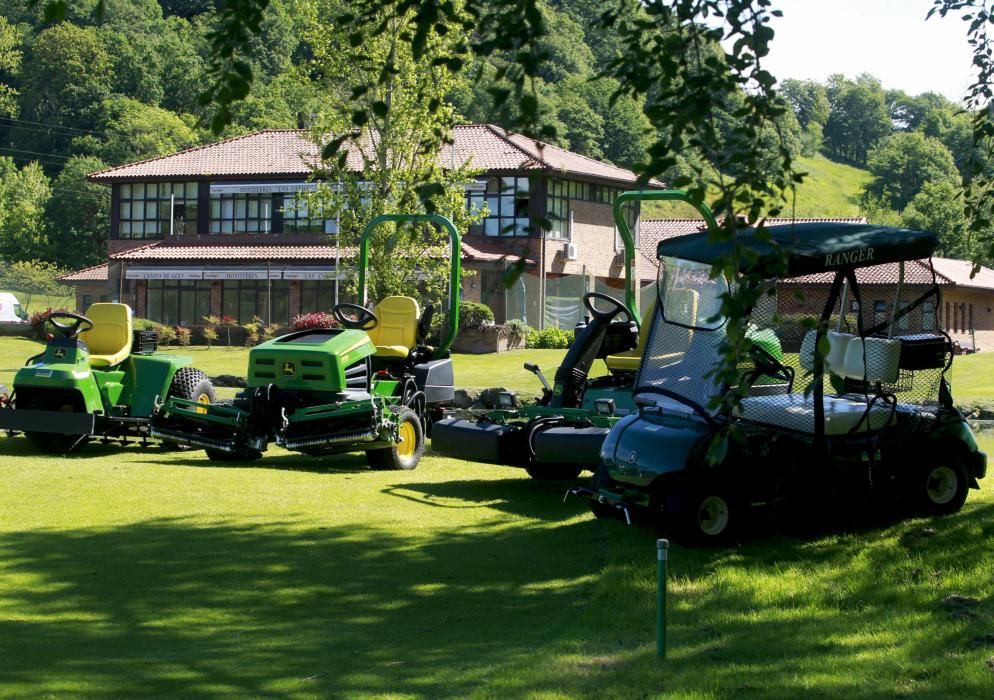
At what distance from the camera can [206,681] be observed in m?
6.76

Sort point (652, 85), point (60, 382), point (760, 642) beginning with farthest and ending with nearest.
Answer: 1. point (60, 382)
2. point (760, 642)
3. point (652, 85)

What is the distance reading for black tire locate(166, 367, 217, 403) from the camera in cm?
1634

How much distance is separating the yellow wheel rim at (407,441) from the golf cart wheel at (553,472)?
5.37ft

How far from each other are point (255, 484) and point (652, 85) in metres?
8.00

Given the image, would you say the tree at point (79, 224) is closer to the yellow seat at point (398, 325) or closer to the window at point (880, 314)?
the yellow seat at point (398, 325)

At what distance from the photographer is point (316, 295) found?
57188 mm

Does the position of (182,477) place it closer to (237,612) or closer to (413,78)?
(237,612)

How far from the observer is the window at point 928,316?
10.7 meters

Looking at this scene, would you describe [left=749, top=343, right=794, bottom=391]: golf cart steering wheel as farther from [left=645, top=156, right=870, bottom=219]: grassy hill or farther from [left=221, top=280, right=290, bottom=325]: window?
[left=645, top=156, right=870, bottom=219]: grassy hill

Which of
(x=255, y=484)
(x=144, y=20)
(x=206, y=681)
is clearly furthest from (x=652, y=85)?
(x=144, y=20)

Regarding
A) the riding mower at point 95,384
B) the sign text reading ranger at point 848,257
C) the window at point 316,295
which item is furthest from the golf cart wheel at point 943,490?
the window at point 316,295

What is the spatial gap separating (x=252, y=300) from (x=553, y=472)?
1835 inches

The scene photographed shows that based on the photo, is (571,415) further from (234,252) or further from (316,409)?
(234,252)

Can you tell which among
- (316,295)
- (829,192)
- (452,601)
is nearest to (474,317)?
(316,295)
